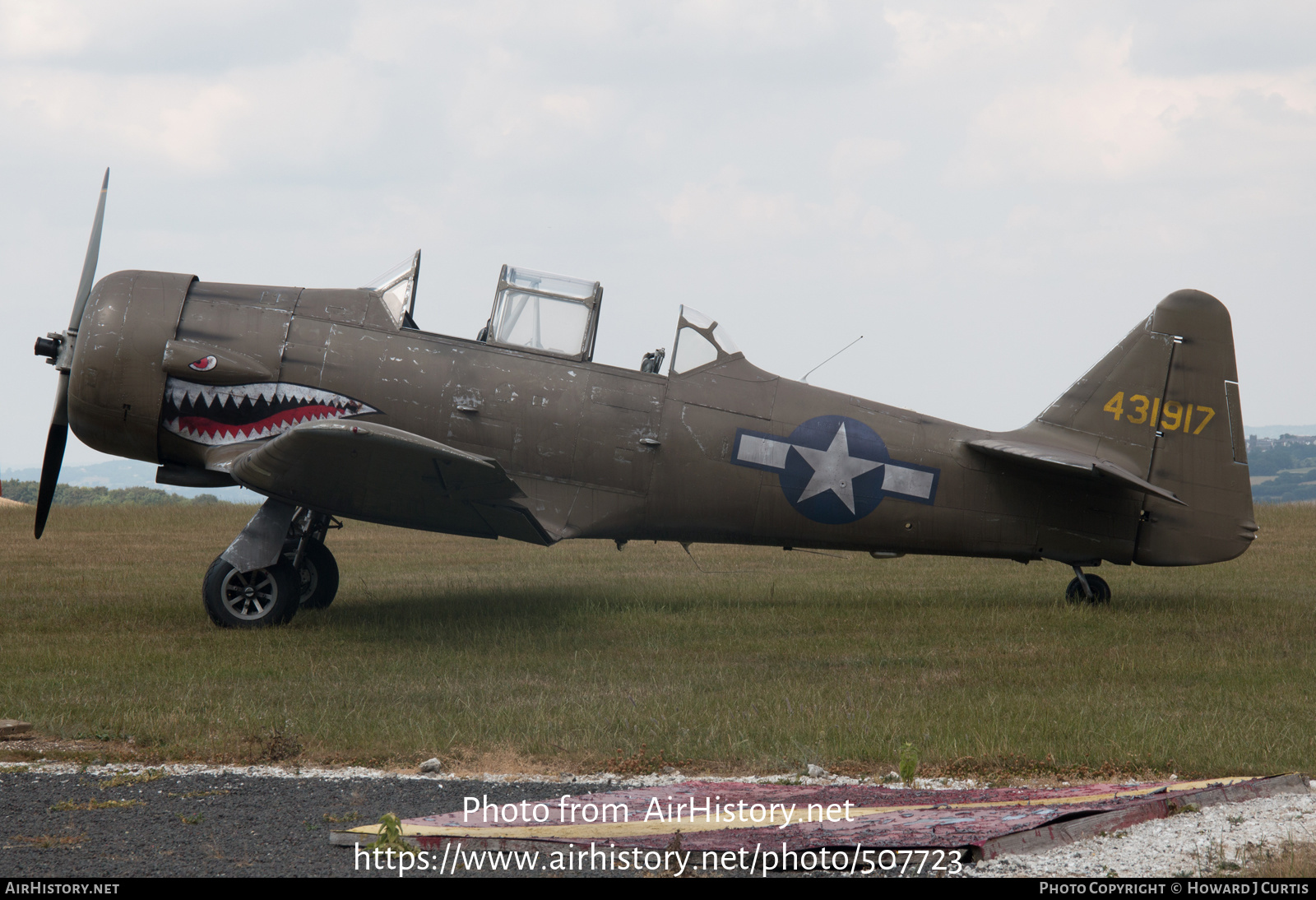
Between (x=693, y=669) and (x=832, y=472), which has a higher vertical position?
(x=832, y=472)

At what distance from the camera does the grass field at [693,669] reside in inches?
212

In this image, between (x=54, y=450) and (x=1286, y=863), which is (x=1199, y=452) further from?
(x=54, y=450)

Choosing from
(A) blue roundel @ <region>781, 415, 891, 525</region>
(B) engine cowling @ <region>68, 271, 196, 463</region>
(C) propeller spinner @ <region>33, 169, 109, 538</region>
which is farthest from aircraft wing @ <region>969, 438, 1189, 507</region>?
(C) propeller spinner @ <region>33, 169, 109, 538</region>

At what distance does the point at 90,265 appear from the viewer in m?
9.52

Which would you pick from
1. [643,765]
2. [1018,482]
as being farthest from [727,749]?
[1018,482]

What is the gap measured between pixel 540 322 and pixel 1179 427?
245 inches

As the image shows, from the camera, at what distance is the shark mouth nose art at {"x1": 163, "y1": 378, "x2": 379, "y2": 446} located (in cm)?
886

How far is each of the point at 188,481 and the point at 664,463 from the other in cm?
428

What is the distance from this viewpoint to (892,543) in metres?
9.66

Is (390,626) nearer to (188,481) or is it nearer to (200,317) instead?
(188,481)

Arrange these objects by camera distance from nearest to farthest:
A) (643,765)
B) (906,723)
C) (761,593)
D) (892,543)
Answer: (643,765)
(906,723)
(892,543)
(761,593)

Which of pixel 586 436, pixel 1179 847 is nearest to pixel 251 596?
pixel 586 436

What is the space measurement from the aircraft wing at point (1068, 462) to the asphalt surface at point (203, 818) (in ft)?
20.0

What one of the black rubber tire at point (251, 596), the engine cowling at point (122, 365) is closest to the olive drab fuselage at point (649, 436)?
the engine cowling at point (122, 365)
